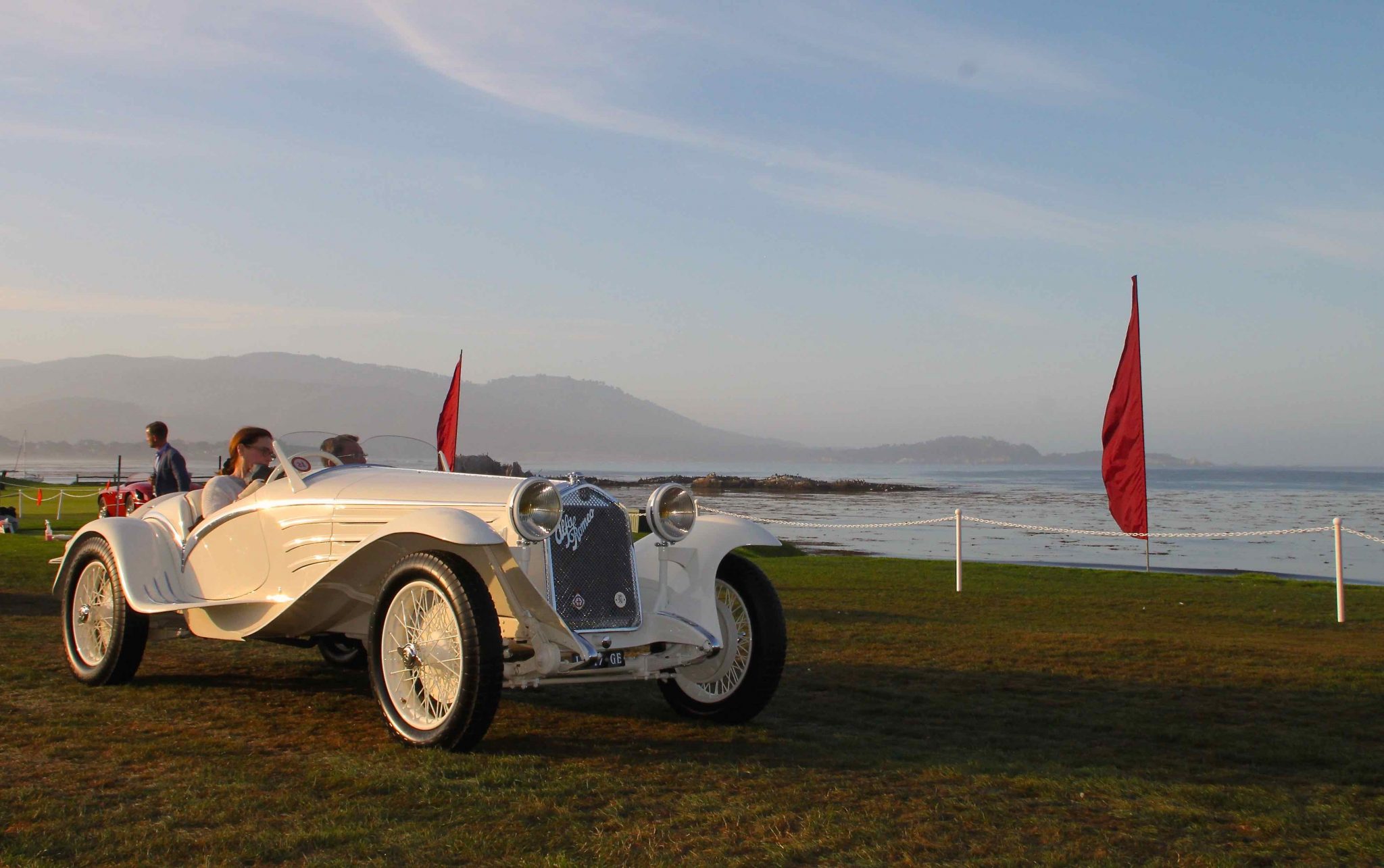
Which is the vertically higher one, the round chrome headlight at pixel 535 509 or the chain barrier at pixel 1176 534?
the round chrome headlight at pixel 535 509

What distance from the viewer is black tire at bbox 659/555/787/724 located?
5.96m

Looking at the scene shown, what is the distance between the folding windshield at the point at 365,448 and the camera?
22.3 feet

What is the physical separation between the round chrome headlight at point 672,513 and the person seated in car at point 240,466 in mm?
2604

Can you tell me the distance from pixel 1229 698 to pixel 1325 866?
3432 mm

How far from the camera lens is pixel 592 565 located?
560cm

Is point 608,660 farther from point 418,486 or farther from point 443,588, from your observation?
point 418,486

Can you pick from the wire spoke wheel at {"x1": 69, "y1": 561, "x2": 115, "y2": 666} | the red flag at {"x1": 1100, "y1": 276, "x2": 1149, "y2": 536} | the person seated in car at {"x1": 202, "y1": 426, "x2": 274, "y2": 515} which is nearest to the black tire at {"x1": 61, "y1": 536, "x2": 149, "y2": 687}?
the wire spoke wheel at {"x1": 69, "y1": 561, "x2": 115, "y2": 666}

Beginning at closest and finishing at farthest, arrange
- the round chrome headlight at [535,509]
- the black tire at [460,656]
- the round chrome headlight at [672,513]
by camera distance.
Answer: the black tire at [460,656] < the round chrome headlight at [535,509] < the round chrome headlight at [672,513]

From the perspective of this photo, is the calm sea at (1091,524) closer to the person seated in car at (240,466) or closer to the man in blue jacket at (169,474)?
the man in blue jacket at (169,474)

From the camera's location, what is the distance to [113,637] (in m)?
6.86

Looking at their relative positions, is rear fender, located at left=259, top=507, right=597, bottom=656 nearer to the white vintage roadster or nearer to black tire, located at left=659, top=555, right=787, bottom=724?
the white vintage roadster

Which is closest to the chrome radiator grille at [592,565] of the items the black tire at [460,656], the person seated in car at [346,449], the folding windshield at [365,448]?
the black tire at [460,656]

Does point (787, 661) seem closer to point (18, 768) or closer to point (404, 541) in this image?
point (404, 541)

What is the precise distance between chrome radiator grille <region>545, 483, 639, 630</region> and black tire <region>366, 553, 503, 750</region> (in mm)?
481
